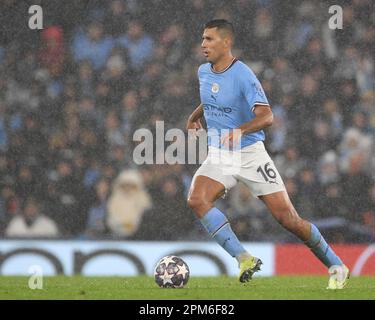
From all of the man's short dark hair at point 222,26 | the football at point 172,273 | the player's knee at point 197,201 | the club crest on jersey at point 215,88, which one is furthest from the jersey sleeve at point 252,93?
the football at point 172,273

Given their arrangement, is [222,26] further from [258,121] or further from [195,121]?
[258,121]

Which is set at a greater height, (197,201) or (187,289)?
(197,201)

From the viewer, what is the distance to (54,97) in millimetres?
13938

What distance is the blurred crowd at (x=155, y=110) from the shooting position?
41.9 feet

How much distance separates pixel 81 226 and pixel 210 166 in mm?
4110

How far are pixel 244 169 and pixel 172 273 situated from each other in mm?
998

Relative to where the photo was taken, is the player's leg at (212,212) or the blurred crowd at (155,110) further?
the blurred crowd at (155,110)

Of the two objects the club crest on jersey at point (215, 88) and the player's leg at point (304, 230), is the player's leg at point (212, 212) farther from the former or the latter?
the club crest on jersey at point (215, 88)

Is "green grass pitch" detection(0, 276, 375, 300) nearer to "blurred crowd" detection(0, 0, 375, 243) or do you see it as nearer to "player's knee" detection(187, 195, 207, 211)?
"player's knee" detection(187, 195, 207, 211)

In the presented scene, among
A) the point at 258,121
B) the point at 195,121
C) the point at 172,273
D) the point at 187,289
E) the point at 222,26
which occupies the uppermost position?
the point at 222,26

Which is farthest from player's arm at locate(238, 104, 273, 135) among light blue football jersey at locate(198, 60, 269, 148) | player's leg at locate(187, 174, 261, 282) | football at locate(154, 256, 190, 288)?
football at locate(154, 256, 190, 288)

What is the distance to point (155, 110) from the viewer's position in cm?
1377

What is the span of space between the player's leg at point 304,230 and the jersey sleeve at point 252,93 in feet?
2.37

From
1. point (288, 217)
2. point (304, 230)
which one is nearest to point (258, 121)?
point (288, 217)
